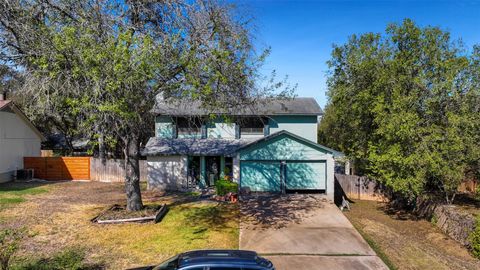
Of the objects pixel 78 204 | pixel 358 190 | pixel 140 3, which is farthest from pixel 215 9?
pixel 358 190

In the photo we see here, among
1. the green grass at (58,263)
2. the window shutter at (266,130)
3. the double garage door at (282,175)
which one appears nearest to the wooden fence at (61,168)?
the double garage door at (282,175)

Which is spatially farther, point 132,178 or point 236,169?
point 236,169

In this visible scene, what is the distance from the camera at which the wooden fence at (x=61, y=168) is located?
93.6ft

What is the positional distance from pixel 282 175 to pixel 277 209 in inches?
162

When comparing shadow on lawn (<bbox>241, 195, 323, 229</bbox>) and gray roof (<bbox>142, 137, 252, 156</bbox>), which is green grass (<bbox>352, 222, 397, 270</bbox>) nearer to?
shadow on lawn (<bbox>241, 195, 323, 229</bbox>)

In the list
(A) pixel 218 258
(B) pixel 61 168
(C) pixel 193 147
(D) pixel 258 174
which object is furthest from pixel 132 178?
(B) pixel 61 168

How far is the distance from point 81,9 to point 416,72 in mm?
18851

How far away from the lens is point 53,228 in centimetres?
1426

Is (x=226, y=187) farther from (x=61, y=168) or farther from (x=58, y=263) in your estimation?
(x=61, y=168)

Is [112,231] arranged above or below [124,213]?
below

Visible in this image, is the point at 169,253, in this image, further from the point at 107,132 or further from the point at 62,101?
the point at 62,101

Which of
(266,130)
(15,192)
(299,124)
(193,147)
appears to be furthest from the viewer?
(299,124)

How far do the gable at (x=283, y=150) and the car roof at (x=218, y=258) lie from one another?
14.2 m

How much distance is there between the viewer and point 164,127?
25.1 metres
